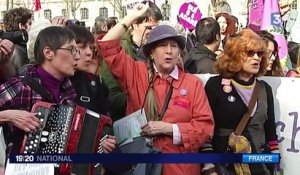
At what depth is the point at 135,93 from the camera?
4344 millimetres

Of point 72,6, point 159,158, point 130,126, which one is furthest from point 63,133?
point 72,6

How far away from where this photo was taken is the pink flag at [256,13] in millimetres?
7937

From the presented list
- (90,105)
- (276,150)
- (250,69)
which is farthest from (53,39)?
(276,150)

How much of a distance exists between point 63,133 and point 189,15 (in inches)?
308

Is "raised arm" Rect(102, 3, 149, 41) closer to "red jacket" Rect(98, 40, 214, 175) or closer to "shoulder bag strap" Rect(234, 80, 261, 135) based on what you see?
"red jacket" Rect(98, 40, 214, 175)

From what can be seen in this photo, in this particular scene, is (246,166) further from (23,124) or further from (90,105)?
(23,124)

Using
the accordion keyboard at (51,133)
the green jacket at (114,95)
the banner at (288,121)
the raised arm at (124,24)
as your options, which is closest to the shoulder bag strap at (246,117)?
the banner at (288,121)

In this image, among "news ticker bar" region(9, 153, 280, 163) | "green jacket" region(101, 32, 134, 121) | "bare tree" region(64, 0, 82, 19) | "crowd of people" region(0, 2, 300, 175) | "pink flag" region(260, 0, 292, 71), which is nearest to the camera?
"news ticker bar" region(9, 153, 280, 163)

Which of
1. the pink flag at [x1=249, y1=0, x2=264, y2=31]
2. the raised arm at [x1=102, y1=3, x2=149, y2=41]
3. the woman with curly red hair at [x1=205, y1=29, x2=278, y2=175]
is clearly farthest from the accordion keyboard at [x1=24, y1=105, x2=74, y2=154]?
the pink flag at [x1=249, y1=0, x2=264, y2=31]

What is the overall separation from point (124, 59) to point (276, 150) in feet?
4.66

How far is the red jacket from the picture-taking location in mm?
4137

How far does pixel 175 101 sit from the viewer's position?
4203 mm

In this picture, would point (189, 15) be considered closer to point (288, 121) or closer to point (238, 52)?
point (288, 121)

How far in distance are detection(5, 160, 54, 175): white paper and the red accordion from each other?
0.09 metres
